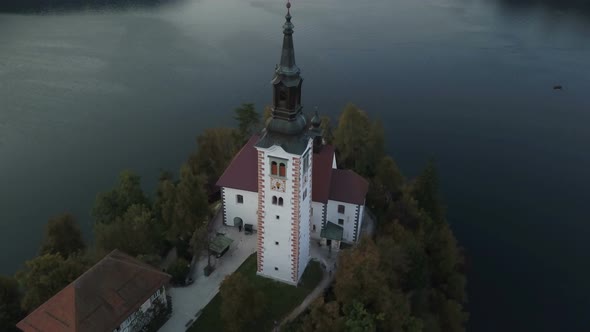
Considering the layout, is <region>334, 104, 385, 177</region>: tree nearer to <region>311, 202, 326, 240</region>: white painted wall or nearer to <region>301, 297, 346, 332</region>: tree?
<region>311, 202, 326, 240</region>: white painted wall

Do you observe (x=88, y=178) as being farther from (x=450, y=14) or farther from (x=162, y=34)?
(x=450, y=14)

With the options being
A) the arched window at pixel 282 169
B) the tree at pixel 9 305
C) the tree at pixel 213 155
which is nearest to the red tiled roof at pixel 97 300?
the tree at pixel 9 305

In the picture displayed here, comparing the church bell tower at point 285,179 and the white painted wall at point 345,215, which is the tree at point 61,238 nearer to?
the church bell tower at point 285,179

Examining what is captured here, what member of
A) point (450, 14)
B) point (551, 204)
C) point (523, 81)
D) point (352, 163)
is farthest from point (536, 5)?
point (352, 163)

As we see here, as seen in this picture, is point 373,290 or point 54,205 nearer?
point 373,290

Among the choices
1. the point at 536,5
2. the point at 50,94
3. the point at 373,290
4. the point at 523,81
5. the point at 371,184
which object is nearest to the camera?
the point at 373,290

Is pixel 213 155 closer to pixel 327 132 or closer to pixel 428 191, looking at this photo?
pixel 327 132

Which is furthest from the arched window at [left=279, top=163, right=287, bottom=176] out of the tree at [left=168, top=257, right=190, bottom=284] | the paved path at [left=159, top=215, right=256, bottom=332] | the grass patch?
the tree at [left=168, top=257, right=190, bottom=284]
